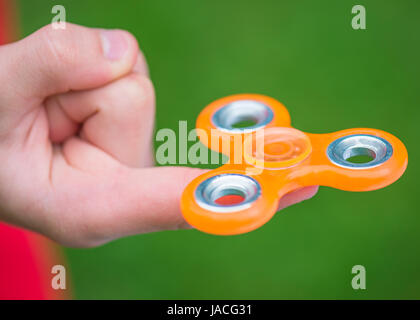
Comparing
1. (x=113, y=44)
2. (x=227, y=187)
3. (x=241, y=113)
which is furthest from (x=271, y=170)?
(x=113, y=44)

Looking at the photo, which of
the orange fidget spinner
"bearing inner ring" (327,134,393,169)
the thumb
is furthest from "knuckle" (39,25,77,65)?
"bearing inner ring" (327,134,393,169)

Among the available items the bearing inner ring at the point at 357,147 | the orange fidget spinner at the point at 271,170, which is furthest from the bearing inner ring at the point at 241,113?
the bearing inner ring at the point at 357,147

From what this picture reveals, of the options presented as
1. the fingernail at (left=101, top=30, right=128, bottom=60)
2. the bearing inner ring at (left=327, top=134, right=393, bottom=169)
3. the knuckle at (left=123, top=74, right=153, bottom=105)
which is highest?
the fingernail at (left=101, top=30, right=128, bottom=60)

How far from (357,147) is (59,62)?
41cm

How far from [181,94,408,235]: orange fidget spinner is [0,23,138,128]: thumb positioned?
174mm

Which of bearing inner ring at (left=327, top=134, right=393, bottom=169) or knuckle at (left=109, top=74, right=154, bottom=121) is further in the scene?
knuckle at (left=109, top=74, right=154, bottom=121)

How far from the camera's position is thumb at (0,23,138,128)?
77cm

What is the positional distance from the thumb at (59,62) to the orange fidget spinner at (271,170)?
0.17m

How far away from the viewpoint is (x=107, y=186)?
80 centimetres

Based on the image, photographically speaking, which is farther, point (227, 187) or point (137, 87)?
point (137, 87)

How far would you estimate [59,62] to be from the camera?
77cm

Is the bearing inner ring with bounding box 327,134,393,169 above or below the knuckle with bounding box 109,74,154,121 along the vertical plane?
below

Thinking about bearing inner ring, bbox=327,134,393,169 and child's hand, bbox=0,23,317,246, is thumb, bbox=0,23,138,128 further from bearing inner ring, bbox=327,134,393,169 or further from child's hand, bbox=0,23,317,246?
bearing inner ring, bbox=327,134,393,169

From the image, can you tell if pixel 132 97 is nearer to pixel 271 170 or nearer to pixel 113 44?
pixel 113 44
